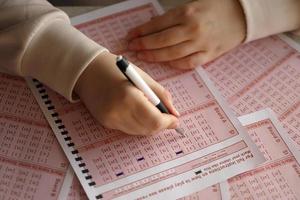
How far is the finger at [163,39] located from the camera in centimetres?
73

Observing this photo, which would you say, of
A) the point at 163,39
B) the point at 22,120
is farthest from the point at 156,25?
the point at 22,120

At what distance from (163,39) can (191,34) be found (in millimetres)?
45

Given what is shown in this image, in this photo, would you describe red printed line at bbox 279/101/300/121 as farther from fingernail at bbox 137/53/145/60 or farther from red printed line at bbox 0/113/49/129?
red printed line at bbox 0/113/49/129

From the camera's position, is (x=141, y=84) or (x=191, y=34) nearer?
(x=141, y=84)

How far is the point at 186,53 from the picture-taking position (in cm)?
74

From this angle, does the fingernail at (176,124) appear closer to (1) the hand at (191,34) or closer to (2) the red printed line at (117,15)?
(1) the hand at (191,34)

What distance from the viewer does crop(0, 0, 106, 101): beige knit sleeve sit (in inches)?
26.4

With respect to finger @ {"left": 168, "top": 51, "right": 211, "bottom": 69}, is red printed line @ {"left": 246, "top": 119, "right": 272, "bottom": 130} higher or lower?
lower

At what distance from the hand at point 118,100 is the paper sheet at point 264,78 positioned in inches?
4.5

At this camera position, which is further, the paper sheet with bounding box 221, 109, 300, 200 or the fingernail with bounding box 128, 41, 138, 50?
the fingernail with bounding box 128, 41, 138, 50

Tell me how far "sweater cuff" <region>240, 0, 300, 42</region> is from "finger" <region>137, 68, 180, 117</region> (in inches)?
7.7

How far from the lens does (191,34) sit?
746mm

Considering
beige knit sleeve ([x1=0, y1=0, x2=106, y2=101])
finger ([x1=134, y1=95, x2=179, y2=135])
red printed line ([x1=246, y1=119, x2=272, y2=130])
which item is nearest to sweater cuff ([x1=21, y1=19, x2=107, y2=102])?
beige knit sleeve ([x1=0, y1=0, x2=106, y2=101])

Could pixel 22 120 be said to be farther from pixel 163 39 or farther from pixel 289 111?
pixel 289 111
